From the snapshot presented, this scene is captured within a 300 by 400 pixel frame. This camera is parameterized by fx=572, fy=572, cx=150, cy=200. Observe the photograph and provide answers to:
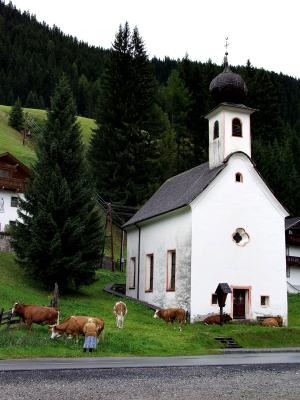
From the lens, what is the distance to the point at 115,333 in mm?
21344

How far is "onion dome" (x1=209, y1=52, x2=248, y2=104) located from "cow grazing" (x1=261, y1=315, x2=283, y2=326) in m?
12.7

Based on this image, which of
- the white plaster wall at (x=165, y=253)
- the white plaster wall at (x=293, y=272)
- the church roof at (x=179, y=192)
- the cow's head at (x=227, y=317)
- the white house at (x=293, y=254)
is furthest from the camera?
the white plaster wall at (x=293, y=272)

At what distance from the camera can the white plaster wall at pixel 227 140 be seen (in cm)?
3206

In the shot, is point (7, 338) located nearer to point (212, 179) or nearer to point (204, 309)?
point (204, 309)

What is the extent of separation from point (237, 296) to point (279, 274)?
289 centimetres

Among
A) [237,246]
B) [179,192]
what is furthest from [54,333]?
[179,192]

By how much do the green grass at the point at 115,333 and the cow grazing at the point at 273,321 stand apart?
146 cm

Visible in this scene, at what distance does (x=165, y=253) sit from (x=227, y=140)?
286 inches

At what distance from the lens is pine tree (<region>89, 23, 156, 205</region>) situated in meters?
53.5

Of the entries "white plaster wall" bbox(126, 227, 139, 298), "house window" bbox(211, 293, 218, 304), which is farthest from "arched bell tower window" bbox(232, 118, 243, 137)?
"white plaster wall" bbox(126, 227, 139, 298)

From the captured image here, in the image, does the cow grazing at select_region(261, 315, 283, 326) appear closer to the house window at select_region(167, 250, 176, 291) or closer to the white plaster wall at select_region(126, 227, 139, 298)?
the house window at select_region(167, 250, 176, 291)

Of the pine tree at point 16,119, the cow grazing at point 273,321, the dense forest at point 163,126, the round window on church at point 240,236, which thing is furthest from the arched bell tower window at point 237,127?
the pine tree at point 16,119

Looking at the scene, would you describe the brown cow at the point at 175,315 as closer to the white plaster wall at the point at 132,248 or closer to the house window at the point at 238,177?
the house window at the point at 238,177

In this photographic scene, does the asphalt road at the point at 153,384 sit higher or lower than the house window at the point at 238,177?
lower
